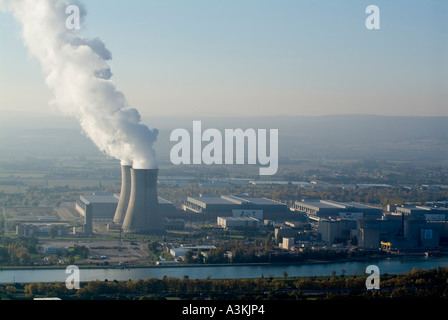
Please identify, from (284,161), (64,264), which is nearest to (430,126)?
(284,161)

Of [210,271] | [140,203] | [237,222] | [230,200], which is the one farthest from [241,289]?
[230,200]

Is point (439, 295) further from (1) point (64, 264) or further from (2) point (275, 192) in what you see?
(2) point (275, 192)

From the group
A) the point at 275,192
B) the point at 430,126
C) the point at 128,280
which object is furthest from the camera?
the point at 430,126

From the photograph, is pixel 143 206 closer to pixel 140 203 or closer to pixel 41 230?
pixel 140 203

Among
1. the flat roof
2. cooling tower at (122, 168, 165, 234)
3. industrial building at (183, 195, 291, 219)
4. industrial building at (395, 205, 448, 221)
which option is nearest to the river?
cooling tower at (122, 168, 165, 234)

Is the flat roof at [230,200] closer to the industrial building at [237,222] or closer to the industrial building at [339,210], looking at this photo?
the industrial building at [339,210]

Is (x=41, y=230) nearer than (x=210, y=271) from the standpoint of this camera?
No
